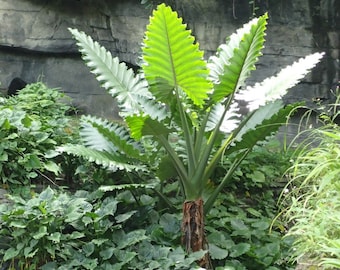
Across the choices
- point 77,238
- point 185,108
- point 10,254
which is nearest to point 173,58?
point 185,108

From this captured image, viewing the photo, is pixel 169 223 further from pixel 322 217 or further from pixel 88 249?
pixel 322 217

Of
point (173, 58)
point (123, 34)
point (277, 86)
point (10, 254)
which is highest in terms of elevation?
point (123, 34)

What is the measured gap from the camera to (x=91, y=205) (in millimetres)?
3625

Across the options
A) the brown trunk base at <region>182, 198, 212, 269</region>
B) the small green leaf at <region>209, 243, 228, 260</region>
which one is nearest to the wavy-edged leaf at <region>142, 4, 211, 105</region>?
the brown trunk base at <region>182, 198, 212, 269</region>

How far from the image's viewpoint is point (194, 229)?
3.43 metres

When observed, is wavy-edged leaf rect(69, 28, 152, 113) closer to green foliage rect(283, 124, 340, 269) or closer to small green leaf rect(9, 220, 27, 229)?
small green leaf rect(9, 220, 27, 229)

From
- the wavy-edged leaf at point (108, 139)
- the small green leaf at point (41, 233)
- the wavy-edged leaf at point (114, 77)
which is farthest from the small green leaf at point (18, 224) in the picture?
the wavy-edged leaf at point (114, 77)

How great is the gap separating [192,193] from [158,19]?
1.21 m

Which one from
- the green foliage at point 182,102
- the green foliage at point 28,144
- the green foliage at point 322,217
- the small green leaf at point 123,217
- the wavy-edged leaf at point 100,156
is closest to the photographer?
the green foliage at point 322,217

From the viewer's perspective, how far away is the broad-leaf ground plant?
132 inches

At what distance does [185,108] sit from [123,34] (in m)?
3.96

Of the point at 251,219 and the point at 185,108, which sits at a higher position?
the point at 185,108

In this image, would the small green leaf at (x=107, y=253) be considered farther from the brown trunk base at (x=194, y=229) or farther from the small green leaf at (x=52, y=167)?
the small green leaf at (x=52, y=167)

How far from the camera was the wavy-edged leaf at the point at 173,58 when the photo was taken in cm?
325
